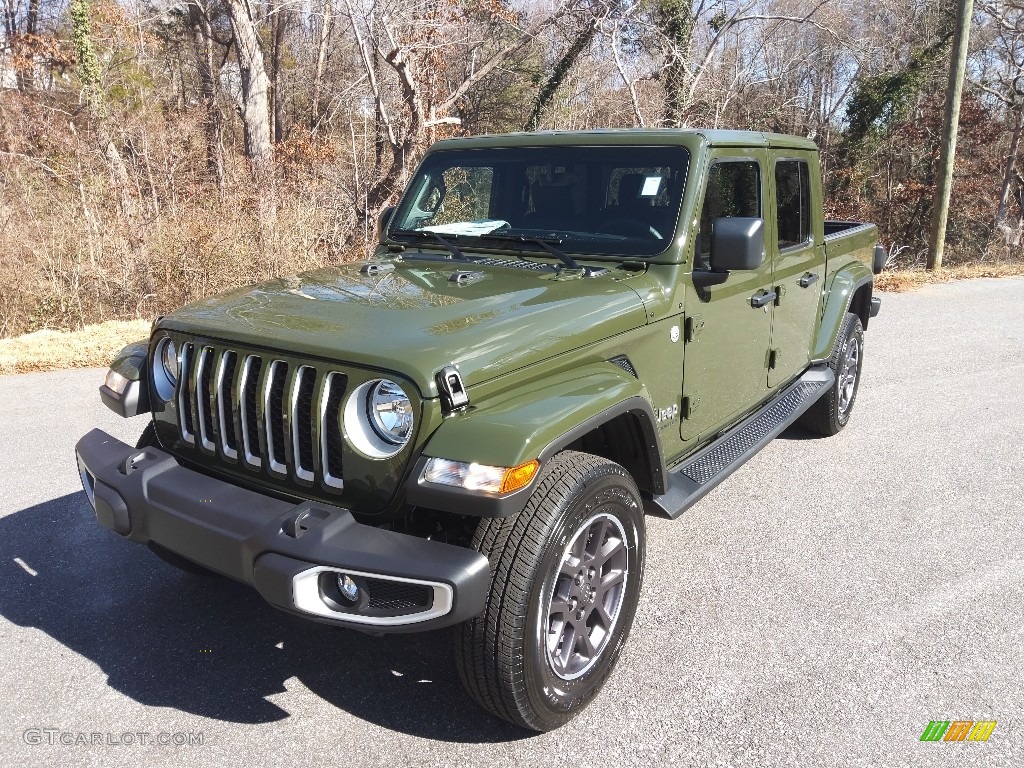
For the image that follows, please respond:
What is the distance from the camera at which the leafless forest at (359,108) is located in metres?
9.41

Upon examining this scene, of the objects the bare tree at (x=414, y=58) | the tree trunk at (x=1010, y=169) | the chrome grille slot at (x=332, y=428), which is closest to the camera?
the chrome grille slot at (x=332, y=428)

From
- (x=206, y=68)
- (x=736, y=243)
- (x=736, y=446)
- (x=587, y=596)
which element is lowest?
(x=587, y=596)

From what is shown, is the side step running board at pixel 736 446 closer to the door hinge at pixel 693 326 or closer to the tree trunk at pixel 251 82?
the door hinge at pixel 693 326

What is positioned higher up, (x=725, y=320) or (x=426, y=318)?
(x=426, y=318)

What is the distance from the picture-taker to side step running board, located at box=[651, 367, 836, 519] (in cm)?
333

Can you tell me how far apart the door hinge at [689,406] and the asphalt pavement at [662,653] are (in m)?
0.75

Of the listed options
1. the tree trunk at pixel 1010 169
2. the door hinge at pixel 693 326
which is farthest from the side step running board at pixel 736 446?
the tree trunk at pixel 1010 169

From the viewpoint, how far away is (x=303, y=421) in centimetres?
262

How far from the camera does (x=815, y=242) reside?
16.2 ft

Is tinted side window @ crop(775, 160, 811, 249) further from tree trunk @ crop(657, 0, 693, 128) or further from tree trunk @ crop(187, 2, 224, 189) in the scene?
tree trunk @ crop(187, 2, 224, 189)

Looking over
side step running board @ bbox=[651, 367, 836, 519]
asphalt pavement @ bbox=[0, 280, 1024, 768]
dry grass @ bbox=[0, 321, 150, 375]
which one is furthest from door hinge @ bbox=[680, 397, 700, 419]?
dry grass @ bbox=[0, 321, 150, 375]

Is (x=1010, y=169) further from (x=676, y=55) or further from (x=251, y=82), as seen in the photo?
(x=251, y=82)

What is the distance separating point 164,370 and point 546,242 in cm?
172

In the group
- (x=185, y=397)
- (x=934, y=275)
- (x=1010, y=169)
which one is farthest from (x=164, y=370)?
(x=1010, y=169)
